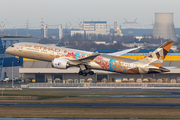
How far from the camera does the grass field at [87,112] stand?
59.9 m

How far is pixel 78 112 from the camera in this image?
6356 cm

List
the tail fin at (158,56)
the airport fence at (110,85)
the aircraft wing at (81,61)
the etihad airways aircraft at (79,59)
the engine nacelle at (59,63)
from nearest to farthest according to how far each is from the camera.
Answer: the engine nacelle at (59,63) < the aircraft wing at (81,61) < the etihad airways aircraft at (79,59) < the tail fin at (158,56) < the airport fence at (110,85)

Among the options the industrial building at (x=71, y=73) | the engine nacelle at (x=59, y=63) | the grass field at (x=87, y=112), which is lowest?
the industrial building at (x=71, y=73)

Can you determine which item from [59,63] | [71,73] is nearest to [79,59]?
[59,63]

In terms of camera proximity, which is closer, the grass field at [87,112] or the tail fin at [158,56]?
the grass field at [87,112]

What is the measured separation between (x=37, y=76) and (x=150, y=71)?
2876 inches

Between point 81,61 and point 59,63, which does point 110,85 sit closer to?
point 81,61

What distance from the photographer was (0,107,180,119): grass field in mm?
59906

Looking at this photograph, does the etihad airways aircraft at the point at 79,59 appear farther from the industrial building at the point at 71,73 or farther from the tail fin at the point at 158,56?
the industrial building at the point at 71,73

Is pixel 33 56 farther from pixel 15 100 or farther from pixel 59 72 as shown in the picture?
pixel 59 72

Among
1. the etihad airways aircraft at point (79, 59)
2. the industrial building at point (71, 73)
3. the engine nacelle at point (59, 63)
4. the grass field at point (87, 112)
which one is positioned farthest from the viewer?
the industrial building at point (71, 73)

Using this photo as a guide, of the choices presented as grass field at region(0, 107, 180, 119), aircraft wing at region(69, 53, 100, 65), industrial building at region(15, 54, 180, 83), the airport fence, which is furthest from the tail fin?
industrial building at region(15, 54, 180, 83)

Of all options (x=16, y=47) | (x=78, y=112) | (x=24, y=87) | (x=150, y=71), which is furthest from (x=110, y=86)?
(x=78, y=112)

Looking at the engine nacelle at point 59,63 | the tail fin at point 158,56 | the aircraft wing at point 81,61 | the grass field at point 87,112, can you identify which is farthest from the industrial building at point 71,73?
the grass field at point 87,112
